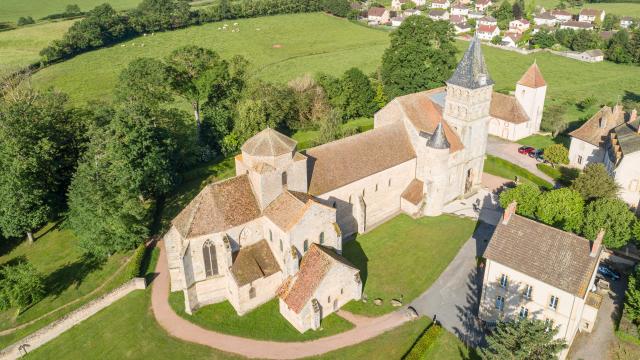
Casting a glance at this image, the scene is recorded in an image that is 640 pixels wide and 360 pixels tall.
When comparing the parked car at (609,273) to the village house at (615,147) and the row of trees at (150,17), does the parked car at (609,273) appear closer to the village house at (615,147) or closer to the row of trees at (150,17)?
the village house at (615,147)

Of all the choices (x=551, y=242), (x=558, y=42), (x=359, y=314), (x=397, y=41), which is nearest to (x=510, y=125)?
(x=397, y=41)

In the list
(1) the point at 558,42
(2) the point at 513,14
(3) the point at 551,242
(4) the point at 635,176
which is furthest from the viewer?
(2) the point at 513,14

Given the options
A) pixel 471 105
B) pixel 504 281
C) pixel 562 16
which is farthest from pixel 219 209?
pixel 562 16

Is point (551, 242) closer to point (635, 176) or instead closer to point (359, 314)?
point (359, 314)

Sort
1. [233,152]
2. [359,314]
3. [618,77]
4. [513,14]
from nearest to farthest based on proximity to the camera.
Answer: [359,314]
[233,152]
[618,77]
[513,14]

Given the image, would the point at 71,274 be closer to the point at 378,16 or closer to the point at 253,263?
the point at 253,263

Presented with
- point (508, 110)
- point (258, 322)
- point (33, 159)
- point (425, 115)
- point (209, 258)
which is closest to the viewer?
point (258, 322)
